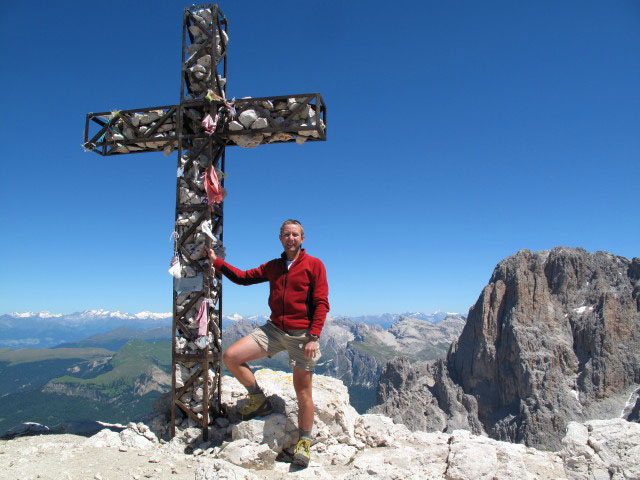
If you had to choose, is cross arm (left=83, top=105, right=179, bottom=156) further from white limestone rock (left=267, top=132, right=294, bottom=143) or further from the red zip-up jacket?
the red zip-up jacket

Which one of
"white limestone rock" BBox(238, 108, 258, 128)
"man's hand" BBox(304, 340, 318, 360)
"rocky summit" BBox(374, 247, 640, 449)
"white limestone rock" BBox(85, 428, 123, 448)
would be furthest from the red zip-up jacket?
"rocky summit" BBox(374, 247, 640, 449)

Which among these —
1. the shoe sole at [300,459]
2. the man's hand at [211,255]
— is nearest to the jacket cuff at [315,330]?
the shoe sole at [300,459]

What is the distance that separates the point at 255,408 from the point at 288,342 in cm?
170

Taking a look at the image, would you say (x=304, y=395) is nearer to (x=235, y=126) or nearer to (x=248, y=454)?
(x=248, y=454)

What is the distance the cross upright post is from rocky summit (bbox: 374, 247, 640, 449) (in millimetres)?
157664

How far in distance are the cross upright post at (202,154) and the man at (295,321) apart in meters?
1.72

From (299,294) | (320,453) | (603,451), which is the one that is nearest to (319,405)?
(320,453)

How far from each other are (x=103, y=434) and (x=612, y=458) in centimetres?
851

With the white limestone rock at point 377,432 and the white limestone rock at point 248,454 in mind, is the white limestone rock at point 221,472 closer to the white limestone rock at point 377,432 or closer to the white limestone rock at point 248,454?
the white limestone rock at point 248,454

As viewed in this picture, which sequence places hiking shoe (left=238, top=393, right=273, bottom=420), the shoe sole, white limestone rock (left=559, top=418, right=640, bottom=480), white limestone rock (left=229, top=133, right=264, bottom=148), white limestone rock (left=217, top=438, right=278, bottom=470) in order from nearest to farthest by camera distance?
white limestone rock (left=559, top=418, right=640, bottom=480) → the shoe sole → white limestone rock (left=217, top=438, right=278, bottom=470) → hiking shoe (left=238, top=393, right=273, bottom=420) → white limestone rock (left=229, top=133, right=264, bottom=148)

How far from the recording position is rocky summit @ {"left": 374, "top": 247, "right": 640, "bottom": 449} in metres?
142

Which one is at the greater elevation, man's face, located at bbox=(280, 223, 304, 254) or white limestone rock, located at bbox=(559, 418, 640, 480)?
man's face, located at bbox=(280, 223, 304, 254)

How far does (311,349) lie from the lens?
5852 millimetres

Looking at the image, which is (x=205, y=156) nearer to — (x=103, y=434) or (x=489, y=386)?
(x=103, y=434)
